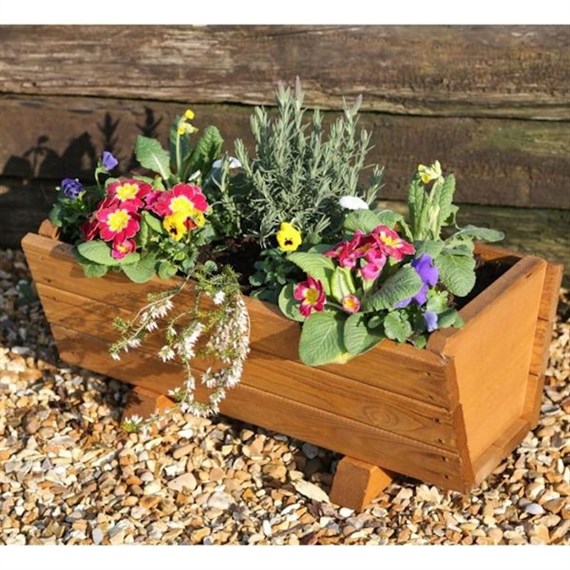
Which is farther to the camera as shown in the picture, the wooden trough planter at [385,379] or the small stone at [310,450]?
the small stone at [310,450]

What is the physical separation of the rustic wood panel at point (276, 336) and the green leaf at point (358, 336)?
0.02 m

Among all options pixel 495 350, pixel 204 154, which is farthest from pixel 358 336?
pixel 204 154

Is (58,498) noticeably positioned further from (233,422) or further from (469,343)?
(469,343)

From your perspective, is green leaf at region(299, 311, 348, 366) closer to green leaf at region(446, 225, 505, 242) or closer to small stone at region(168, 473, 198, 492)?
green leaf at region(446, 225, 505, 242)

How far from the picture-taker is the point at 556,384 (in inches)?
156

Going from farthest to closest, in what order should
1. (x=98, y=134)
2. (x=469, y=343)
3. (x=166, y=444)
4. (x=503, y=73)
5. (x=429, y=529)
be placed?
(x=98, y=134) < (x=503, y=73) < (x=166, y=444) < (x=429, y=529) < (x=469, y=343)

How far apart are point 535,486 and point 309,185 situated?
1026 millimetres

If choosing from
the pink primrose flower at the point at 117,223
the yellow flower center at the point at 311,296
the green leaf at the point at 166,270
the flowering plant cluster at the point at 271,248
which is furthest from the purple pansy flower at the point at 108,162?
the yellow flower center at the point at 311,296

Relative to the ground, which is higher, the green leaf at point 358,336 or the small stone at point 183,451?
the green leaf at point 358,336

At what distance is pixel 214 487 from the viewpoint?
3.61 metres

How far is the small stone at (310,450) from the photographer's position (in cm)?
371

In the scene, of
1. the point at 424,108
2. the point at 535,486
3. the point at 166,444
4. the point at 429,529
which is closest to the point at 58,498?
the point at 166,444

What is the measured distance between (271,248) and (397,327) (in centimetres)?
55

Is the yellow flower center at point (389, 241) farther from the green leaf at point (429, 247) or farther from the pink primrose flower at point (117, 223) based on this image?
the pink primrose flower at point (117, 223)
